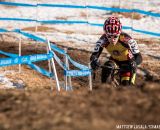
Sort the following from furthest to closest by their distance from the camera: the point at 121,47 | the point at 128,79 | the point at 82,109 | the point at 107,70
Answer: the point at 121,47, the point at 128,79, the point at 107,70, the point at 82,109

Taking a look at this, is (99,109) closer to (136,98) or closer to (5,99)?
(136,98)

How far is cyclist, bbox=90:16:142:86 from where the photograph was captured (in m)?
9.65

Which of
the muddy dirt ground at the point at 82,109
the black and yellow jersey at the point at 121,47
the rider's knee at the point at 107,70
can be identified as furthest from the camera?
the black and yellow jersey at the point at 121,47

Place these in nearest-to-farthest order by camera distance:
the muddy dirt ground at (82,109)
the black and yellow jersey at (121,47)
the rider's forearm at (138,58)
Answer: the muddy dirt ground at (82,109)
the rider's forearm at (138,58)
the black and yellow jersey at (121,47)

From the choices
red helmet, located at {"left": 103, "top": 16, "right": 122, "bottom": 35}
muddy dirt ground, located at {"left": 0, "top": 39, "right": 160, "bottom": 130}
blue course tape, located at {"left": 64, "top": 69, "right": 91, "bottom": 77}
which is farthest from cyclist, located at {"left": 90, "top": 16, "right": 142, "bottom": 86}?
muddy dirt ground, located at {"left": 0, "top": 39, "right": 160, "bottom": 130}

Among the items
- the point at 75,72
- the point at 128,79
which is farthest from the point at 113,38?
the point at 75,72

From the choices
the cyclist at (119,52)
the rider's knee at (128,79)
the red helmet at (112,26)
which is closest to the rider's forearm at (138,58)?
the cyclist at (119,52)

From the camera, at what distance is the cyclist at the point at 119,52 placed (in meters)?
9.65

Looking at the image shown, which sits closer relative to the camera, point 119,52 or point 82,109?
point 82,109

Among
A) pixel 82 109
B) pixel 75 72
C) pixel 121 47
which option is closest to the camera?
pixel 82 109

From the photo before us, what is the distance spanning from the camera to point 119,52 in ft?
33.1

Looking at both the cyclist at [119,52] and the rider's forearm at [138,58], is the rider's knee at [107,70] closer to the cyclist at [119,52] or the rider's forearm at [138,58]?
the cyclist at [119,52]

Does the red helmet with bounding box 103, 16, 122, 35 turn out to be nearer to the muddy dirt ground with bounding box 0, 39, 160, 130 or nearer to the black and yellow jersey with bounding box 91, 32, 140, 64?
the black and yellow jersey with bounding box 91, 32, 140, 64

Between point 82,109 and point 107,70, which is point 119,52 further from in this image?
point 82,109
